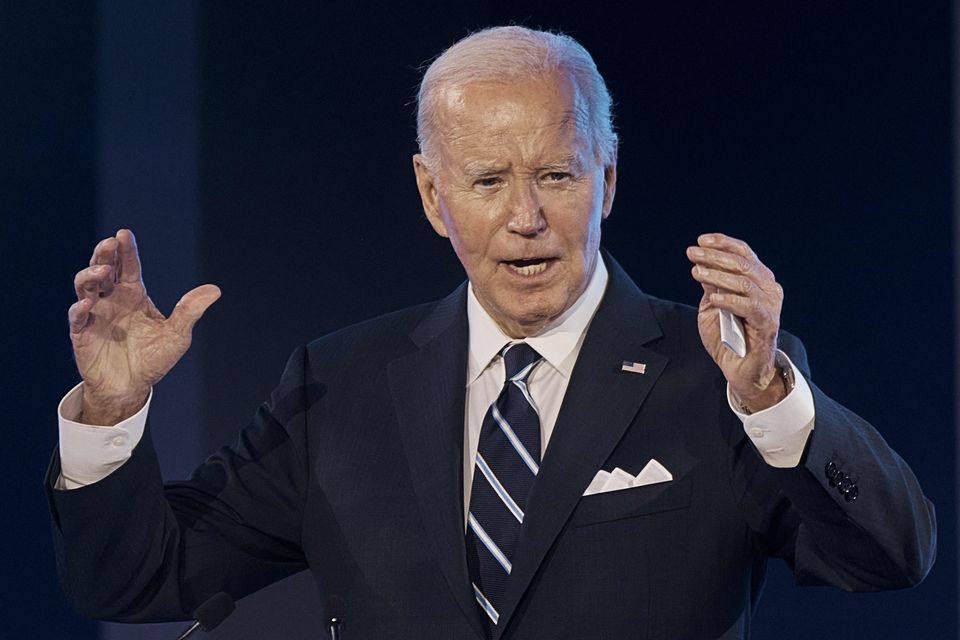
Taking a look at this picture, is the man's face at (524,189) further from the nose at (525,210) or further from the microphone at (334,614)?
the microphone at (334,614)

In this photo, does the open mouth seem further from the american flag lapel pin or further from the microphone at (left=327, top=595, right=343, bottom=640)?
the microphone at (left=327, top=595, right=343, bottom=640)

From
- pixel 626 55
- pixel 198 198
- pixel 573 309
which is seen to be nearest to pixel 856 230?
pixel 626 55

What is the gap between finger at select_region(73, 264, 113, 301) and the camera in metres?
1.88

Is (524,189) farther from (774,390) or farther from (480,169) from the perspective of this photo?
(774,390)

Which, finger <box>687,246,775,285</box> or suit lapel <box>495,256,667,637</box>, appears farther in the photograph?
suit lapel <box>495,256,667,637</box>

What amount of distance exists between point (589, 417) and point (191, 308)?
0.62m

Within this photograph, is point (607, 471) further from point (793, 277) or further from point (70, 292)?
point (70, 292)

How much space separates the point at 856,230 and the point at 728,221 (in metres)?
0.28

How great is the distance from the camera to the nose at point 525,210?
6.74ft

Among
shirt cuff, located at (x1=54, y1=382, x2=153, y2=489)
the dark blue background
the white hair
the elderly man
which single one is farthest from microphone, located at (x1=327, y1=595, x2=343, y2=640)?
the dark blue background

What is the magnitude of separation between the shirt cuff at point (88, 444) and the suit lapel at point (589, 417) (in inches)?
23.8

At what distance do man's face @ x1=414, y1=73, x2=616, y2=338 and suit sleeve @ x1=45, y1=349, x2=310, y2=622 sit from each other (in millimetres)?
432

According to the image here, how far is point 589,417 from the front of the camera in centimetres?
206

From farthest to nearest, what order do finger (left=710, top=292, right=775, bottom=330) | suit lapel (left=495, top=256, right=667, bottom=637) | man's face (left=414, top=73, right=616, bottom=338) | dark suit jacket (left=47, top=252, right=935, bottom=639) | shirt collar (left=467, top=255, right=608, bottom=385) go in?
shirt collar (left=467, top=255, right=608, bottom=385)
man's face (left=414, top=73, right=616, bottom=338)
suit lapel (left=495, top=256, right=667, bottom=637)
dark suit jacket (left=47, top=252, right=935, bottom=639)
finger (left=710, top=292, right=775, bottom=330)
